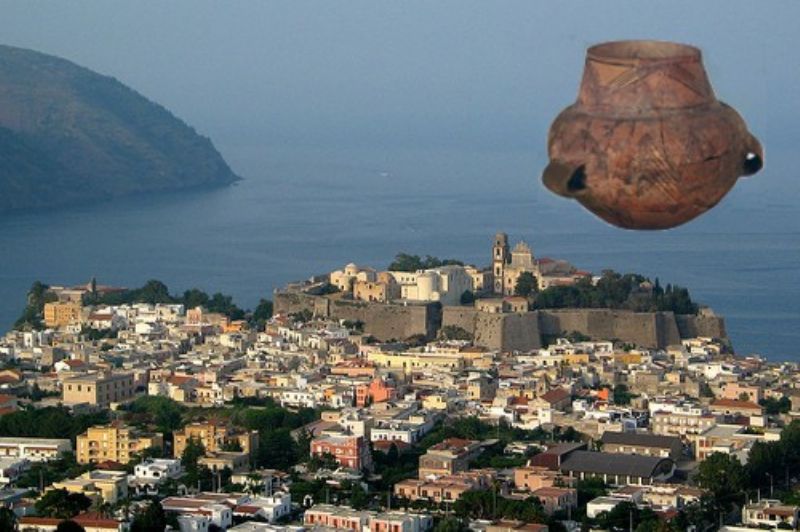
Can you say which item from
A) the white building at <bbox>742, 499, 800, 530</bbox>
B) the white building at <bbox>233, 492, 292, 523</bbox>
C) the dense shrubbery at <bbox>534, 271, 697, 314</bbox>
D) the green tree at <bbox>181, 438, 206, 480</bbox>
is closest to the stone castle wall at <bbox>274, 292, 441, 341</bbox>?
the dense shrubbery at <bbox>534, 271, 697, 314</bbox>

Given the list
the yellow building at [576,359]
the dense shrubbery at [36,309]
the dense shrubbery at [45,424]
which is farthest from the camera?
the dense shrubbery at [36,309]

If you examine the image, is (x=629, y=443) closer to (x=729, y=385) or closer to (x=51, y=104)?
(x=729, y=385)

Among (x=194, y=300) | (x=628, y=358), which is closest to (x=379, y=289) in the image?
(x=194, y=300)

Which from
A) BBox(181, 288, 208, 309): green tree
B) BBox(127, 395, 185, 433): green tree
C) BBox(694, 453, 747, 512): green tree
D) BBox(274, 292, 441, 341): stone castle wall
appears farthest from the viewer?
BBox(181, 288, 208, 309): green tree

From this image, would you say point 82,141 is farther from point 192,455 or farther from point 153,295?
point 192,455

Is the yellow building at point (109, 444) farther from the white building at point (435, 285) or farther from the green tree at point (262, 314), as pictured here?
the green tree at point (262, 314)

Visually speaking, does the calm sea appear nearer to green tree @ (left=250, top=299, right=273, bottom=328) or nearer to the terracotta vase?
green tree @ (left=250, top=299, right=273, bottom=328)

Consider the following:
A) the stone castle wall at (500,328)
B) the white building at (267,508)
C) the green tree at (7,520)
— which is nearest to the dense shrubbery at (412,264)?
the stone castle wall at (500,328)

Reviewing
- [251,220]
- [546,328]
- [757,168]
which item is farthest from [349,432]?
[251,220]
